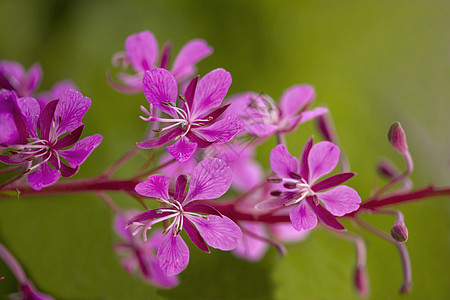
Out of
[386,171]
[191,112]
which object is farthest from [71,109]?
[386,171]

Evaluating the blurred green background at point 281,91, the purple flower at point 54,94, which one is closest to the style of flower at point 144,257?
the blurred green background at point 281,91

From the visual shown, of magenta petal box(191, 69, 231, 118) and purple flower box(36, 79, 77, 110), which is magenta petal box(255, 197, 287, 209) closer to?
magenta petal box(191, 69, 231, 118)

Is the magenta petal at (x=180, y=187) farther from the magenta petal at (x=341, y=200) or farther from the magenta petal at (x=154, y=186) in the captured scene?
the magenta petal at (x=341, y=200)

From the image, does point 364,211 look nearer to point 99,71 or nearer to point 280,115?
point 280,115

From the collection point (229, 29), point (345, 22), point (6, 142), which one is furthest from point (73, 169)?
point (345, 22)

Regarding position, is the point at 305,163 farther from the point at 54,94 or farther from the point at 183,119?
the point at 54,94

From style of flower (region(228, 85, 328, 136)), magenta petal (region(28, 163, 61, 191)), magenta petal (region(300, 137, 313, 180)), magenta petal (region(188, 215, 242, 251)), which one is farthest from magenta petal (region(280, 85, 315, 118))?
magenta petal (region(28, 163, 61, 191))
